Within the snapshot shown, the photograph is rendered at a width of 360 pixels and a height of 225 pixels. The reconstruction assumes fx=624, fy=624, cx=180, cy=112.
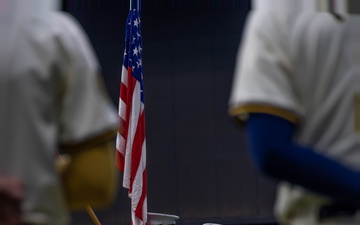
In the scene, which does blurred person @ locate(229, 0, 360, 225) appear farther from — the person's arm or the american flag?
the american flag

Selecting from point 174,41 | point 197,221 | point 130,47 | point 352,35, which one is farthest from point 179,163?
point 352,35

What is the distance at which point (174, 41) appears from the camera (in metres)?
8.73

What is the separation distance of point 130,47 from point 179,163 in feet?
10.2

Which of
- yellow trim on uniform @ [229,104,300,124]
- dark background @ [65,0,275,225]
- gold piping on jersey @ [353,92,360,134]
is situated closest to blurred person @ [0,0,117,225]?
yellow trim on uniform @ [229,104,300,124]

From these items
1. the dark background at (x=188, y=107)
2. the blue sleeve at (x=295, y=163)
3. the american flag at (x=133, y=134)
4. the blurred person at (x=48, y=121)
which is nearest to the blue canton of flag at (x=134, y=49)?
the american flag at (x=133, y=134)

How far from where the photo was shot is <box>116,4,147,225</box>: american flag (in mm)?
5246

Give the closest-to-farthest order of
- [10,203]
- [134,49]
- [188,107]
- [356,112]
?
[10,203] → [356,112] → [134,49] → [188,107]

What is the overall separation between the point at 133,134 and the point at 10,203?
162 inches

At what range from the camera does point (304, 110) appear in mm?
1283

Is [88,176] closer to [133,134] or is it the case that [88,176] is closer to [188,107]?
[133,134]

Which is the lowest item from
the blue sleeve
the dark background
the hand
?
the dark background

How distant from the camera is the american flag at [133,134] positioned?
525cm

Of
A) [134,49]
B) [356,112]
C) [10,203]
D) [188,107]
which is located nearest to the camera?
[10,203]

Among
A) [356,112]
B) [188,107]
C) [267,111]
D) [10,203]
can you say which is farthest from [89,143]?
Result: [188,107]
